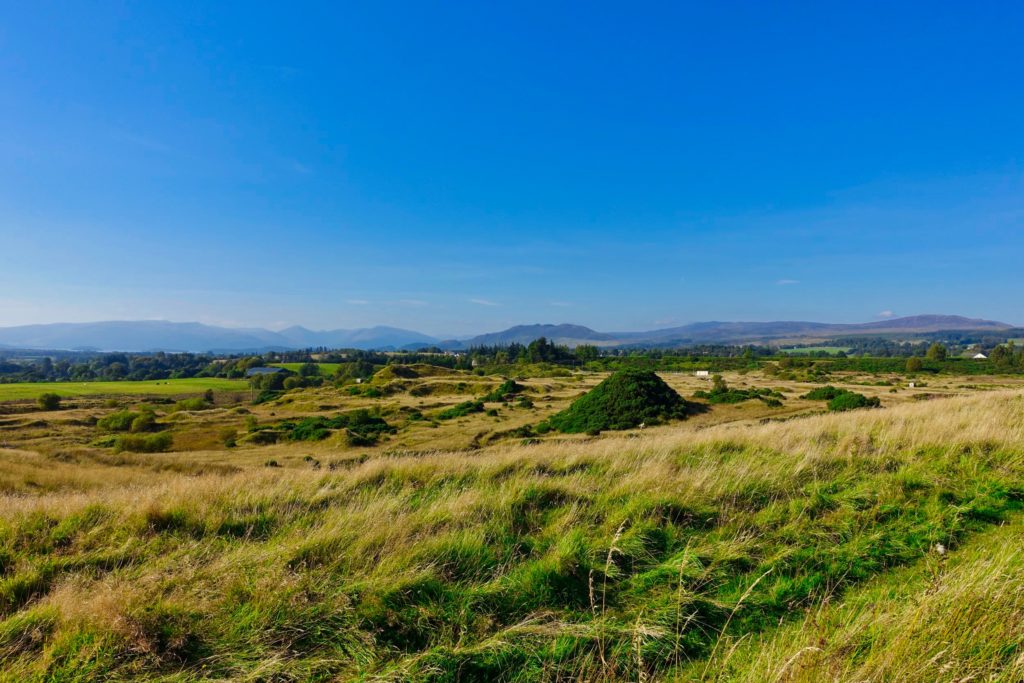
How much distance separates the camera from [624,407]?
37.8m

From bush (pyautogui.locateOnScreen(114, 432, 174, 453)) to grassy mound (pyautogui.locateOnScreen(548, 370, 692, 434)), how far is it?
31465 millimetres

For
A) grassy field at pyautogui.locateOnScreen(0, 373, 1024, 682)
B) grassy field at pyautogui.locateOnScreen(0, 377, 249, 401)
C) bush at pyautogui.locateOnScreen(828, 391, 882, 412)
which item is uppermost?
grassy field at pyautogui.locateOnScreen(0, 373, 1024, 682)

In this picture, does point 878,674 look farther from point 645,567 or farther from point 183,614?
point 183,614

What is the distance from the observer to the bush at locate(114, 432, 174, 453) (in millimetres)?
34969

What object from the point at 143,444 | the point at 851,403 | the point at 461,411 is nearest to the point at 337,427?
the point at 461,411

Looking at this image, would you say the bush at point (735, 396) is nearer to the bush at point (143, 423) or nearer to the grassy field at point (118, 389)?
the bush at point (143, 423)

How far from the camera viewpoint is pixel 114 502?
6.02m

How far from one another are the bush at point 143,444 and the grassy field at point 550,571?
36907 millimetres

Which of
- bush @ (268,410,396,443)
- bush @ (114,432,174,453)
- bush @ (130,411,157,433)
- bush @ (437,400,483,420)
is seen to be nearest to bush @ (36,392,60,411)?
bush @ (130,411,157,433)

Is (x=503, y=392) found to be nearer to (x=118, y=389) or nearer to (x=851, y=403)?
(x=851, y=403)

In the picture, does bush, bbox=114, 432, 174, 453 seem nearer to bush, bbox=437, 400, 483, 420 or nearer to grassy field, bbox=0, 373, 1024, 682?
bush, bbox=437, 400, 483, 420

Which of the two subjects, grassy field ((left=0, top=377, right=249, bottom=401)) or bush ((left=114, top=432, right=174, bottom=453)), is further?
grassy field ((left=0, top=377, right=249, bottom=401))

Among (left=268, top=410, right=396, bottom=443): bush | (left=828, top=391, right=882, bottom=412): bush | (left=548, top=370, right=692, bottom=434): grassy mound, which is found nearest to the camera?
(left=828, top=391, right=882, bottom=412): bush

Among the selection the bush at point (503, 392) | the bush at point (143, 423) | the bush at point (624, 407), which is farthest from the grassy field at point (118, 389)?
the bush at point (624, 407)
